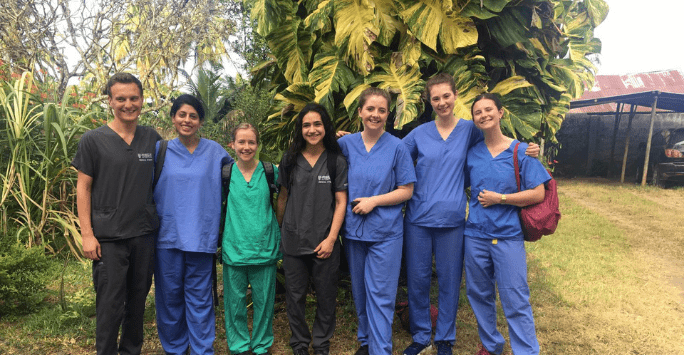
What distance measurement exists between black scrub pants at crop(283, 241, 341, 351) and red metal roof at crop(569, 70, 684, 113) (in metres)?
15.1

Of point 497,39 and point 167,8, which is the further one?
point 167,8

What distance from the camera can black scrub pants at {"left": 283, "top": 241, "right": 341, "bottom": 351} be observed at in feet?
9.20

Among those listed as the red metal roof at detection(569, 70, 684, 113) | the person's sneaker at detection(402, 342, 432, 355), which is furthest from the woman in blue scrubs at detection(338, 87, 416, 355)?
the red metal roof at detection(569, 70, 684, 113)

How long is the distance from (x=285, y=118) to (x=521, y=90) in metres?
1.74

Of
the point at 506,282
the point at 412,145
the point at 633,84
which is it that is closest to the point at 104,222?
the point at 412,145

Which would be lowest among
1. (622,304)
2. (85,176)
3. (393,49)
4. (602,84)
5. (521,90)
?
(622,304)

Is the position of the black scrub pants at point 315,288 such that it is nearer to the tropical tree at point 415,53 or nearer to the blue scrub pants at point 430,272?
the blue scrub pants at point 430,272

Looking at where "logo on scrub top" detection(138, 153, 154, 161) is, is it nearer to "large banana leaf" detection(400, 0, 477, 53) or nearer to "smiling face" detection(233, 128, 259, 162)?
"smiling face" detection(233, 128, 259, 162)

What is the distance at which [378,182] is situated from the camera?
2742 millimetres

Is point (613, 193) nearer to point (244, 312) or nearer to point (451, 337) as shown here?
point (451, 337)

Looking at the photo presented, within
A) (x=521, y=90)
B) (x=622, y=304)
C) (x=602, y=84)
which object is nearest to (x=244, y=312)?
(x=521, y=90)

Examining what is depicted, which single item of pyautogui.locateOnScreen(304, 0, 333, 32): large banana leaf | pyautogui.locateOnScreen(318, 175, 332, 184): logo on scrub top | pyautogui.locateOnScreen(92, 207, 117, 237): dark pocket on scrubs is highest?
pyautogui.locateOnScreen(304, 0, 333, 32): large banana leaf

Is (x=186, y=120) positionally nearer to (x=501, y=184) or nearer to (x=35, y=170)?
(x=501, y=184)

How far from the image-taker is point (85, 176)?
247 centimetres
